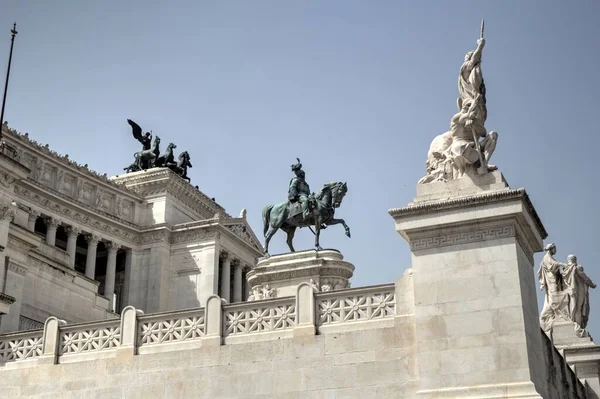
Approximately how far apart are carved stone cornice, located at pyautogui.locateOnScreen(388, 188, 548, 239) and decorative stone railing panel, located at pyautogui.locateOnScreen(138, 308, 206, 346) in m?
5.32

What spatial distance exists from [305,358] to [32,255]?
78.4ft

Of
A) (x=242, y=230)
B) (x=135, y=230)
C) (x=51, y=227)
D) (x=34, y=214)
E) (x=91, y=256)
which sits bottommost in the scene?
(x=91, y=256)

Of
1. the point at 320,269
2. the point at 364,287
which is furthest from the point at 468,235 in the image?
the point at 320,269

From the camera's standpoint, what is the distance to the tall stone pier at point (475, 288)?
18.3 m

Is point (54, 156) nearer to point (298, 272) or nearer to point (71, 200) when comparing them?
point (71, 200)

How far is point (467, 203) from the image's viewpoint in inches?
774

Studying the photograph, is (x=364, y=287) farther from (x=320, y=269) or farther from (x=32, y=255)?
(x=32, y=255)

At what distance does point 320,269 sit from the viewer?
34.0 meters

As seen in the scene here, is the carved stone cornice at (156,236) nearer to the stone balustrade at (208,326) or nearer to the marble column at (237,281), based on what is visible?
the marble column at (237,281)

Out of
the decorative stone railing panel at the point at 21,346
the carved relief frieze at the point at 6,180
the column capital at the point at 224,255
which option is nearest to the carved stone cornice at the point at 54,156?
the column capital at the point at 224,255

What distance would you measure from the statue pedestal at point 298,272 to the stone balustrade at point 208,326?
11.7m

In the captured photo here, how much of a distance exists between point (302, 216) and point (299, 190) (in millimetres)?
1268

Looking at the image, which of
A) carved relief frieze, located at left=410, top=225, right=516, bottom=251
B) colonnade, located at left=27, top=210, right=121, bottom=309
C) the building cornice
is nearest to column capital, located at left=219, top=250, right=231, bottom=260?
the building cornice

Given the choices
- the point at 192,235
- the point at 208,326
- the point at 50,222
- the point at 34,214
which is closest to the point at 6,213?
the point at 208,326
